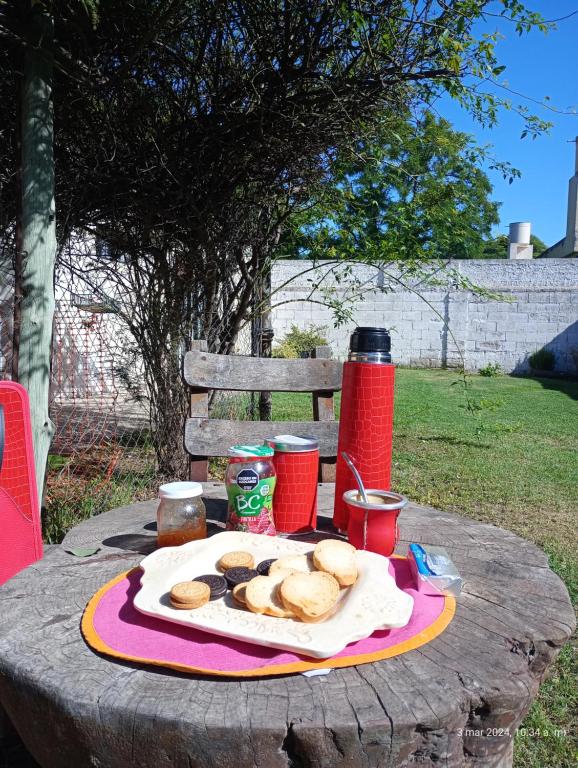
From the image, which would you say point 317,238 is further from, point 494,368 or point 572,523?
point 494,368

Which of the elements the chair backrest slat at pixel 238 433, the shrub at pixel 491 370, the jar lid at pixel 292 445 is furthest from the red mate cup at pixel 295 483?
the shrub at pixel 491 370

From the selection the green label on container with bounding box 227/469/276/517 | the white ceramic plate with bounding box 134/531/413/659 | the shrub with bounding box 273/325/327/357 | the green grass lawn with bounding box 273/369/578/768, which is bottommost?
the green grass lawn with bounding box 273/369/578/768

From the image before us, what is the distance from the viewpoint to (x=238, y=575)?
1.01 meters

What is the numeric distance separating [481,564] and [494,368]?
12.1 metres

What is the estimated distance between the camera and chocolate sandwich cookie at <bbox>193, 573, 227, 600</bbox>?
3.15 feet

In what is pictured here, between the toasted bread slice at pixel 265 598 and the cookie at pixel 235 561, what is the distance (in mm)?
105

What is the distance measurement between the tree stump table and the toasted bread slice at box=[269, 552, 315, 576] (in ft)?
0.74

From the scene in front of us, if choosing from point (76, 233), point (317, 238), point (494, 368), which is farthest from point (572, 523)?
point (494, 368)

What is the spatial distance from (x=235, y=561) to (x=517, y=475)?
4036mm

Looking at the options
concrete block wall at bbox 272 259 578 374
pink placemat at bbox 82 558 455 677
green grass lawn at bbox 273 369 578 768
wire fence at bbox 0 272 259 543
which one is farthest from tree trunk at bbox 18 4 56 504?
concrete block wall at bbox 272 259 578 374

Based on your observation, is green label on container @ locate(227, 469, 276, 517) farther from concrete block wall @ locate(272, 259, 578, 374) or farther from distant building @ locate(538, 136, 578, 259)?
distant building @ locate(538, 136, 578, 259)

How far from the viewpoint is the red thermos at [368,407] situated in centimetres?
127

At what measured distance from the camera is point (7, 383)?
5.15 feet

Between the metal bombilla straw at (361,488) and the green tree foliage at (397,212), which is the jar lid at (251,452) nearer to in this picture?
the metal bombilla straw at (361,488)
